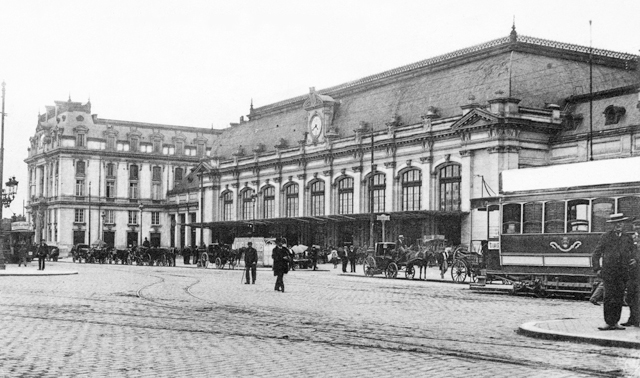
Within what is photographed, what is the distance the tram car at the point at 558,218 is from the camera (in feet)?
71.9

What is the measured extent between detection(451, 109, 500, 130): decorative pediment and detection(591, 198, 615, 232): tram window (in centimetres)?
2595

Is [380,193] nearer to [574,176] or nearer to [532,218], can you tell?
[532,218]

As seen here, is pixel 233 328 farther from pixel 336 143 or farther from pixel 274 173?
pixel 274 173

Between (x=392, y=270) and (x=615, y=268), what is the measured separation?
22113 millimetres

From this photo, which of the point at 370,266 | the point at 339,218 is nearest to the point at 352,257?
the point at 370,266

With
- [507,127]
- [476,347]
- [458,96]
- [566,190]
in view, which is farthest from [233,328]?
[458,96]

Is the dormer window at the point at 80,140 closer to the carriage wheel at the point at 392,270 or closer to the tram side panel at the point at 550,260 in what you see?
the carriage wheel at the point at 392,270

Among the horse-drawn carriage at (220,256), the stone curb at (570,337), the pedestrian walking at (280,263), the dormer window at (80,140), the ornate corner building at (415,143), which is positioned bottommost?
the horse-drawn carriage at (220,256)

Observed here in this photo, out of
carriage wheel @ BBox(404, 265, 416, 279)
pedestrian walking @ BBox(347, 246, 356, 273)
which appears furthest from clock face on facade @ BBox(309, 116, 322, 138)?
carriage wheel @ BBox(404, 265, 416, 279)

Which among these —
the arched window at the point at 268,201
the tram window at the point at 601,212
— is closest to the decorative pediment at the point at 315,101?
the arched window at the point at 268,201

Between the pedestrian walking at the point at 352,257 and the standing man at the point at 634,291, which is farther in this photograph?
the pedestrian walking at the point at 352,257

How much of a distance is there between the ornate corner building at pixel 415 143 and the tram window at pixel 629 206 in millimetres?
5925

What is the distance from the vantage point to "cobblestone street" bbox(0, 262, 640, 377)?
972cm

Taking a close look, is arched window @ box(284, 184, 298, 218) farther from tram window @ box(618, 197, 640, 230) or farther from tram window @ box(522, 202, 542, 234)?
tram window @ box(618, 197, 640, 230)
